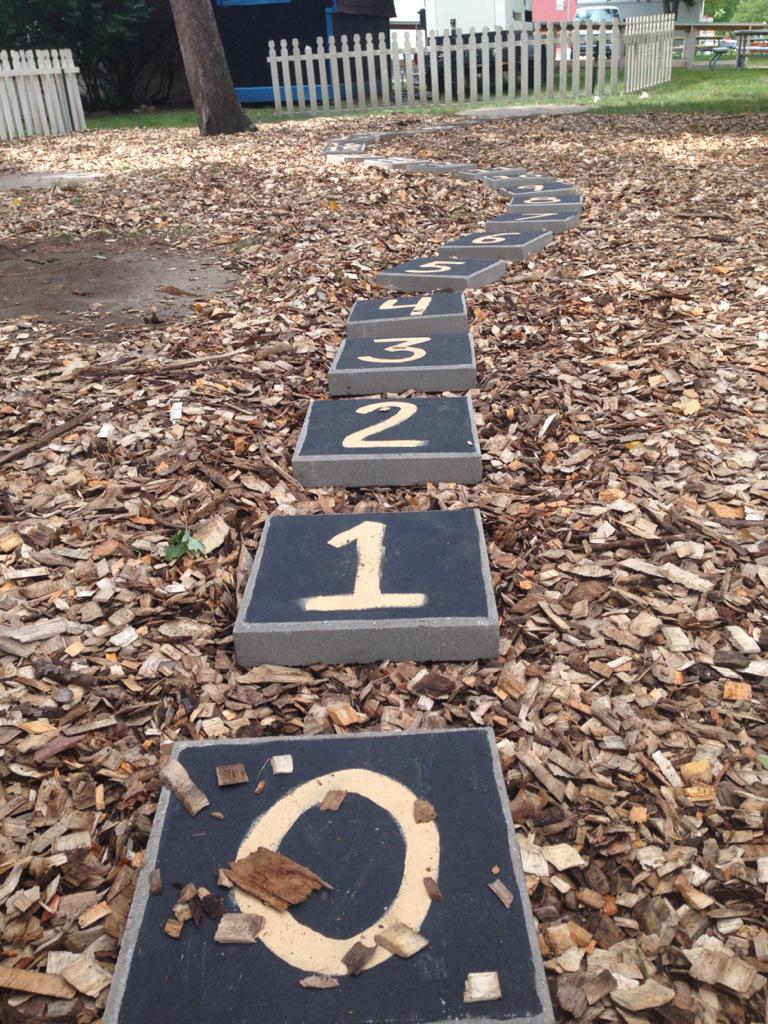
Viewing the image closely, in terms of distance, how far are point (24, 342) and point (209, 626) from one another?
282cm

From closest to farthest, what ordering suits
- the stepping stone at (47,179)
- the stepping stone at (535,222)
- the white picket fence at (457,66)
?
the stepping stone at (535,222) < the stepping stone at (47,179) < the white picket fence at (457,66)

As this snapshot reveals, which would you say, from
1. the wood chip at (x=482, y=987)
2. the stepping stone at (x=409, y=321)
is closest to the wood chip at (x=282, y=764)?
the wood chip at (x=482, y=987)

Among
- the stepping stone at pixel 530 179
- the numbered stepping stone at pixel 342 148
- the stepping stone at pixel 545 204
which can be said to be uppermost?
the numbered stepping stone at pixel 342 148

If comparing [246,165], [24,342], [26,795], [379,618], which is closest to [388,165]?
[246,165]

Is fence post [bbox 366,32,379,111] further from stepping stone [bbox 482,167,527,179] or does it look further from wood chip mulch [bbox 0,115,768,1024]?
wood chip mulch [bbox 0,115,768,1024]

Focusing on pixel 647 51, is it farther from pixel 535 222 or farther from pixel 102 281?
pixel 102 281

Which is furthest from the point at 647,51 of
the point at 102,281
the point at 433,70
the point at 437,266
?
the point at 102,281

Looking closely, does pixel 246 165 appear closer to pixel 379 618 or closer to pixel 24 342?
pixel 24 342

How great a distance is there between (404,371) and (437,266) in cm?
198

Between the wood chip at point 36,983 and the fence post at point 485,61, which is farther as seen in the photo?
the fence post at point 485,61

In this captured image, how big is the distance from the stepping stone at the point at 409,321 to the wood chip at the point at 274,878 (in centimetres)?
349

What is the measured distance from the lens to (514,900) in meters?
1.81

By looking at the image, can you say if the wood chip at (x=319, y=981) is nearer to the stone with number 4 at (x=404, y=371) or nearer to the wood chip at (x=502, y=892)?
the wood chip at (x=502, y=892)

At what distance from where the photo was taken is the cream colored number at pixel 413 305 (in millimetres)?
5105
